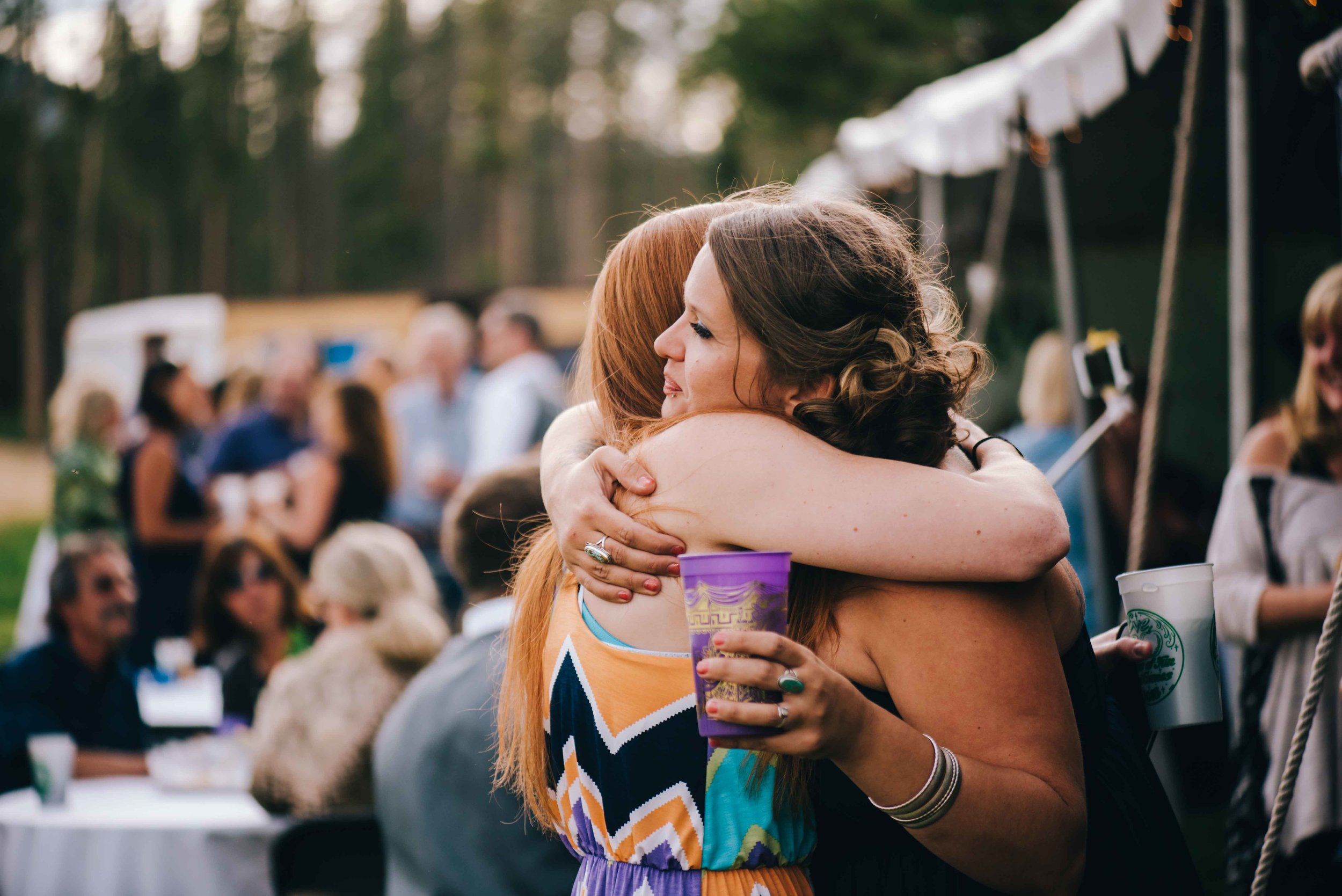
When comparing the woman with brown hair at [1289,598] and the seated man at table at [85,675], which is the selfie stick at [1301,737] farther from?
the seated man at table at [85,675]

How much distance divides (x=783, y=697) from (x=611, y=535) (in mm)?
296

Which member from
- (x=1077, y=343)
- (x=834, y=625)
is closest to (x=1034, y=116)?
(x=1077, y=343)

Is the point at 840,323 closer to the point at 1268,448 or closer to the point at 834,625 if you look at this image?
the point at 834,625

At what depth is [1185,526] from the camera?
5348 mm

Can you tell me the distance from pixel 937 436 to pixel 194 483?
17.5 ft

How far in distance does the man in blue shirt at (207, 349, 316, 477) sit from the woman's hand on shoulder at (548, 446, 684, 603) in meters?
5.54

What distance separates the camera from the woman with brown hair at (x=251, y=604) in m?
4.48

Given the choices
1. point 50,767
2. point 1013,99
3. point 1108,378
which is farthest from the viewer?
point 1013,99

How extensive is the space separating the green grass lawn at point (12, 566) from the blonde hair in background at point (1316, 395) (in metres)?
9.28

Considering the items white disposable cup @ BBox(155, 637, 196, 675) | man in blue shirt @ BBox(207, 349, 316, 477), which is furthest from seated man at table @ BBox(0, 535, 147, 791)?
man in blue shirt @ BBox(207, 349, 316, 477)

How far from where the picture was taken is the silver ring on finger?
1.22m

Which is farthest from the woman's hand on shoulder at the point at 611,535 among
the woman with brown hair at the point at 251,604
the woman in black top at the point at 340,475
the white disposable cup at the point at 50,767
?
the woman in black top at the point at 340,475

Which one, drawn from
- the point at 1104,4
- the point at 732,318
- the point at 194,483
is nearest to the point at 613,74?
the point at 194,483

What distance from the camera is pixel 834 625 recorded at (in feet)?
3.84
